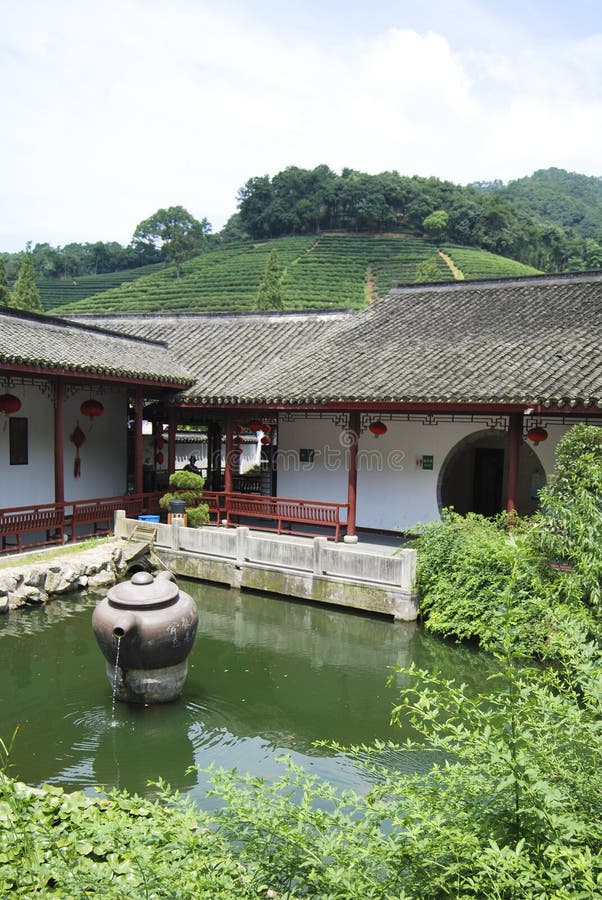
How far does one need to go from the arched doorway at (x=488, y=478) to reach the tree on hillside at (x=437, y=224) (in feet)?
194

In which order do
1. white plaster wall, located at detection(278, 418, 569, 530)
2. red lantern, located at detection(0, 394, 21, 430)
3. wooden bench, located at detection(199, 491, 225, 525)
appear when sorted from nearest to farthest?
1. red lantern, located at detection(0, 394, 21, 430)
2. white plaster wall, located at detection(278, 418, 569, 530)
3. wooden bench, located at detection(199, 491, 225, 525)

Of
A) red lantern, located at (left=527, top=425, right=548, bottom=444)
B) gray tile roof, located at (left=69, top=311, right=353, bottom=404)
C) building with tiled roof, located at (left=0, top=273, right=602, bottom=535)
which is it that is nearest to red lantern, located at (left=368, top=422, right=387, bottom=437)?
building with tiled roof, located at (left=0, top=273, right=602, bottom=535)

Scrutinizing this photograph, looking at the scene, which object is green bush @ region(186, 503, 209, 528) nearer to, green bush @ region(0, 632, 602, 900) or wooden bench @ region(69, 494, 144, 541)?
wooden bench @ region(69, 494, 144, 541)

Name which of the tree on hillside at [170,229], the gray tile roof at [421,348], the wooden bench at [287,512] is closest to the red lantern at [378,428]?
the gray tile roof at [421,348]

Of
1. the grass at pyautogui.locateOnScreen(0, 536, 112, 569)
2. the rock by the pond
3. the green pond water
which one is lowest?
the green pond water

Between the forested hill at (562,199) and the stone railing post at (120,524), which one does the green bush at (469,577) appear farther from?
the forested hill at (562,199)

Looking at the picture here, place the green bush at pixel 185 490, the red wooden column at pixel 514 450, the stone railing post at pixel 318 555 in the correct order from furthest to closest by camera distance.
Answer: the green bush at pixel 185 490, the red wooden column at pixel 514 450, the stone railing post at pixel 318 555

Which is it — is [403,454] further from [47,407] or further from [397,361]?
[47,407]

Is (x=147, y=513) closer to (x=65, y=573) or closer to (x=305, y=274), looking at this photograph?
(x=65, y=573)

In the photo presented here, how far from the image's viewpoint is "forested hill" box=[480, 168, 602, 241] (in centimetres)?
9406

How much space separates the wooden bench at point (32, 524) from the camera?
1149 cm

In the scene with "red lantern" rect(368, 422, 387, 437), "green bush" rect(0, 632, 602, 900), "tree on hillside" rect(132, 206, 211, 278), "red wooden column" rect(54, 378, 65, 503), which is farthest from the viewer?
"tree on hillside" rect(132, 206, 211, 278)

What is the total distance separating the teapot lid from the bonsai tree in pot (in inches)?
245

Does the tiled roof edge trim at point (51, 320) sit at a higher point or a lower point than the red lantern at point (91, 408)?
higher
